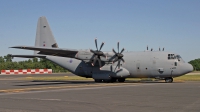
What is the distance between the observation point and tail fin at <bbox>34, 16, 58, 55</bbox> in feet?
144

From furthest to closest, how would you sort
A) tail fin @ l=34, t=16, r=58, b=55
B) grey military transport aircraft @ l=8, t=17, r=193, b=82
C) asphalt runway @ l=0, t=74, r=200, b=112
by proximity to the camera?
tail fin @ l=34, t=16, r=58, b=55 → grey military transport aircraft @ l=8, t=17, r=193, b=82 → asphalt runway @ l=0, t=74, r=200, b=112

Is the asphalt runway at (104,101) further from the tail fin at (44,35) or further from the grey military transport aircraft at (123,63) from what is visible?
the tail fin at (44,35)

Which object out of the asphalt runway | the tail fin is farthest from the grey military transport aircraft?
the asphalt runway

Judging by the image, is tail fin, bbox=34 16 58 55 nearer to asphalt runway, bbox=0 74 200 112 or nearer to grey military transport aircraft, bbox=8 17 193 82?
grey military transport aircraft, bbox=8 17 193 82

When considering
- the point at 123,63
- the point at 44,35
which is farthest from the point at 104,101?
A: the point at 44,35

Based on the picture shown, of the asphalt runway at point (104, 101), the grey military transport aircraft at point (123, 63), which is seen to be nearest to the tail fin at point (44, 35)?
the grey military transport aircraft at point (123, 63)

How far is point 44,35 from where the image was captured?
43.9m

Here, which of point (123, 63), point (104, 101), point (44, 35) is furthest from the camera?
point (44, 35)

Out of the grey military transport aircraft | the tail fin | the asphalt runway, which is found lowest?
the asphalt runway

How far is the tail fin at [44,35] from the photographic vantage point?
43.8 m

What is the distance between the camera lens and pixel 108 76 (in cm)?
3725

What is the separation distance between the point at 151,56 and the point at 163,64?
183cm

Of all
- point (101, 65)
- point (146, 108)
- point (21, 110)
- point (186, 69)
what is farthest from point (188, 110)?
point (101, 65)

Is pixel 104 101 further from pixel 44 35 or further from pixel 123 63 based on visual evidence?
pixel 44 35
